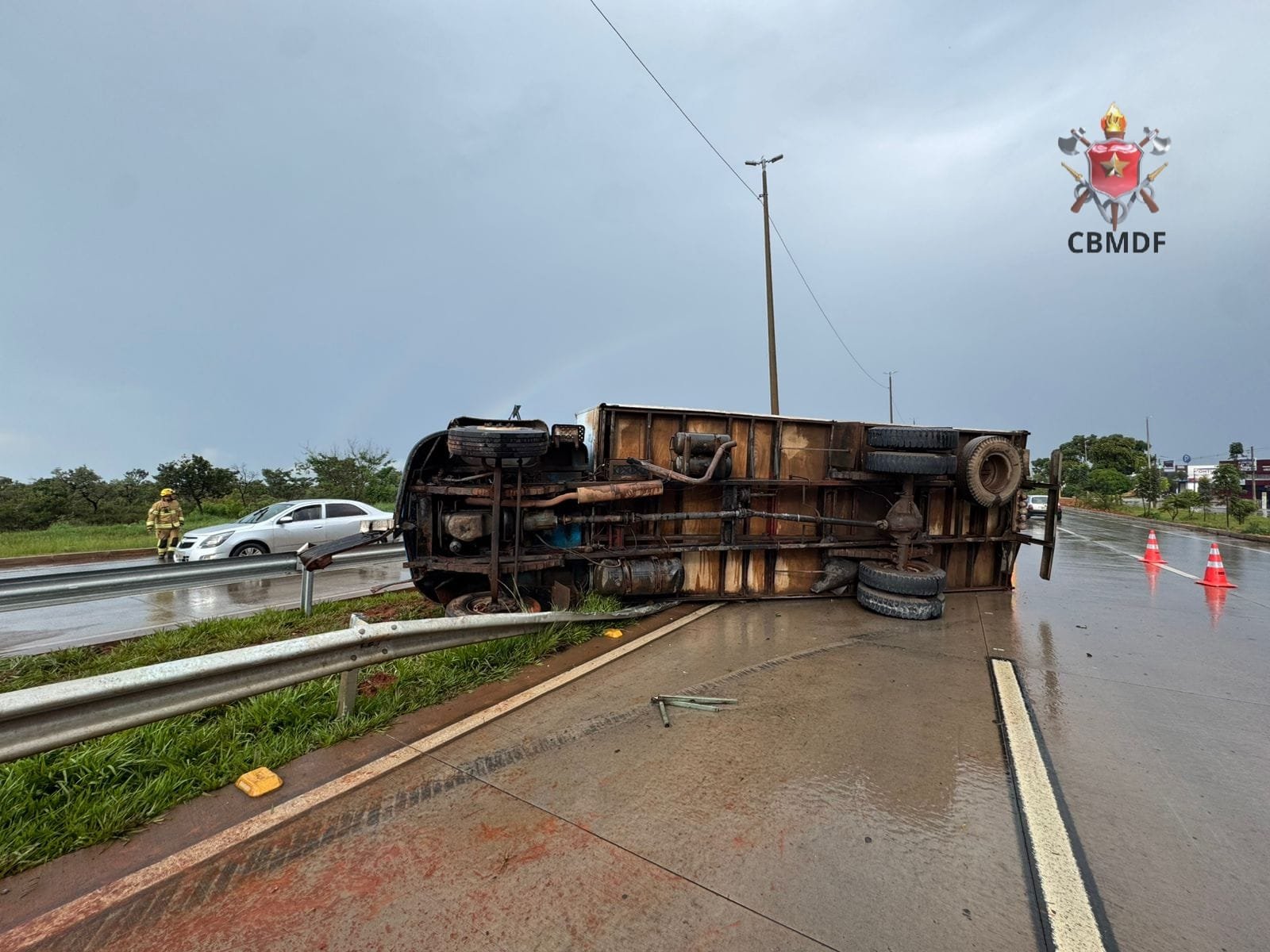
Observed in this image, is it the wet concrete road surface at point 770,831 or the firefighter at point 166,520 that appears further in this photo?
the firefighter at point 166,520

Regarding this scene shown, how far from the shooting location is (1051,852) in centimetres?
208

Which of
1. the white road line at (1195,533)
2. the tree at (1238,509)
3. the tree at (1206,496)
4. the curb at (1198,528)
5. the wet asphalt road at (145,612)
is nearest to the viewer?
the wet asphalt road at (145,612)

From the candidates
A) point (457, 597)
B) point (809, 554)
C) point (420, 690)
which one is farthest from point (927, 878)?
point (809, 554)

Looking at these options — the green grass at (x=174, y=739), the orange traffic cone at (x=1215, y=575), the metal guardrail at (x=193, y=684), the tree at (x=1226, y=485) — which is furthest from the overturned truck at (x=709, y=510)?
the tree at (x=1226, y=485)

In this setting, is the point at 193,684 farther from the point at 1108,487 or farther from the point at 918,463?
the point at 1108,487

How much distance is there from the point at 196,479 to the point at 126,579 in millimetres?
23226

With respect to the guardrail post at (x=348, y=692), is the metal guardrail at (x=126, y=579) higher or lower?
higher

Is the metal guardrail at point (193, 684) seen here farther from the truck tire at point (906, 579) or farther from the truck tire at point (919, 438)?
the truck tire at point (919, 438)

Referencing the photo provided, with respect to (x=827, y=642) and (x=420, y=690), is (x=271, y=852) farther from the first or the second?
(x=827, y=642)

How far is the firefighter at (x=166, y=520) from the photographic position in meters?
10.9

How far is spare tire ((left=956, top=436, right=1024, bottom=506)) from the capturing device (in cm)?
601

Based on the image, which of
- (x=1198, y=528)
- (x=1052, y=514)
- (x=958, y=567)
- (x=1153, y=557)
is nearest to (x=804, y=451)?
(x=958, y=567)

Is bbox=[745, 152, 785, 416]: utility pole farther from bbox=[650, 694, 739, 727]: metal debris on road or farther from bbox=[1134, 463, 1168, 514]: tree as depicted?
bbox=[1134, 463, 1168, 514]: tree

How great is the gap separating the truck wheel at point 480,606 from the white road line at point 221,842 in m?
1.46
